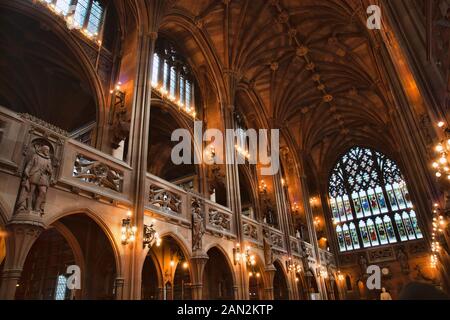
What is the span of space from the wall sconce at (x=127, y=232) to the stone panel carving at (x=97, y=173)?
1.04 metres

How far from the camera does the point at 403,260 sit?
87.7 feet

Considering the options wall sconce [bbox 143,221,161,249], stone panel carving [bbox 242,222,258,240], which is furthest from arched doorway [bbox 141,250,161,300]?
stone panel carving [bbox 242,222,258,240]

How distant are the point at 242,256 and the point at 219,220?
2.01 m

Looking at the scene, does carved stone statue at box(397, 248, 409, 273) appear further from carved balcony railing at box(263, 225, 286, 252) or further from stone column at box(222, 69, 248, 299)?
stone column at box(222, 69, 248, 299)

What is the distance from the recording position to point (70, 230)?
31.6 feet

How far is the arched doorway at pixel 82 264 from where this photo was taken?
9.53m

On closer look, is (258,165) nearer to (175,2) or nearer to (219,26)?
(219,26)

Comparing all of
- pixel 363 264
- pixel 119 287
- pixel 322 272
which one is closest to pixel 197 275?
pixel 119 287

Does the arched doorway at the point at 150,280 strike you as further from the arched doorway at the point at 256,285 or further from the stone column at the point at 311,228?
the stone column at the point at 311,228

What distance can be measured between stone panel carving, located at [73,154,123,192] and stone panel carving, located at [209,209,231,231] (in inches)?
186

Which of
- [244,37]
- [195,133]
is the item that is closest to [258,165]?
[195,133]

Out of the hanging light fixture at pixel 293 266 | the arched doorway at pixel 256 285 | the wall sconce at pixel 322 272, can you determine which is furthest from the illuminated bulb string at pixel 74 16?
the wall sconce at pixel 322 272

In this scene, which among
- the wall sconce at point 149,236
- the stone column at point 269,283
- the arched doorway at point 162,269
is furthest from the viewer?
the stone column at point 269,283

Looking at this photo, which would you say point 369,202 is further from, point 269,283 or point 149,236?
point 149,236
